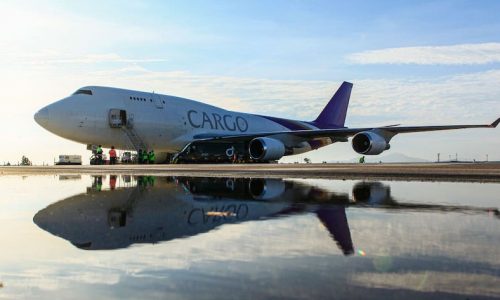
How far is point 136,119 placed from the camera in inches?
1143

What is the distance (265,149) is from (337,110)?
2061cm

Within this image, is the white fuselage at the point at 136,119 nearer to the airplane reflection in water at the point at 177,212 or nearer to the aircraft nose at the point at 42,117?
the aircraft nose at the point at 42,117

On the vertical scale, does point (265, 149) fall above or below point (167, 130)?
below

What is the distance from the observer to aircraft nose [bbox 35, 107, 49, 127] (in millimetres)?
26156

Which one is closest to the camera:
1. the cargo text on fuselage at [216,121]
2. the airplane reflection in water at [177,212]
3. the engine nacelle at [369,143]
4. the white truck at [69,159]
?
the airplane reflection in water at [177,212]

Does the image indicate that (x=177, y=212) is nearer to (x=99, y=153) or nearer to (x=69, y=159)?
(x=99, y=153)

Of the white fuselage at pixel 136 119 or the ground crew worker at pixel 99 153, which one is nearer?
the white fuselage at pixel 136 119

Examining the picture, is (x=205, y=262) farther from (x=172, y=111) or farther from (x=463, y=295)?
(x=172, y=111)

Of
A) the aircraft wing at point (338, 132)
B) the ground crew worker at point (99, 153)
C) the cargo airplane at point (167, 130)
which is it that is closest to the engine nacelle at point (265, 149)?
the cargo airplane at point (167, 130)

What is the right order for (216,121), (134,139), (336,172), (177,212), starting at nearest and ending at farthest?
1. (177,212)
2. (336,172)
3. (134,139)
4. (216,121)

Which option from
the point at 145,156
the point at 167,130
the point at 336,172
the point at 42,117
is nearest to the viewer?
the point at 336,172

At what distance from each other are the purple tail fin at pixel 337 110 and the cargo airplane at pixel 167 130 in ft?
41.6

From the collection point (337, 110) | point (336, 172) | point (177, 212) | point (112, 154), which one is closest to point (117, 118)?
point (112, 154)

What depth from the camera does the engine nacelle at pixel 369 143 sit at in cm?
2692
